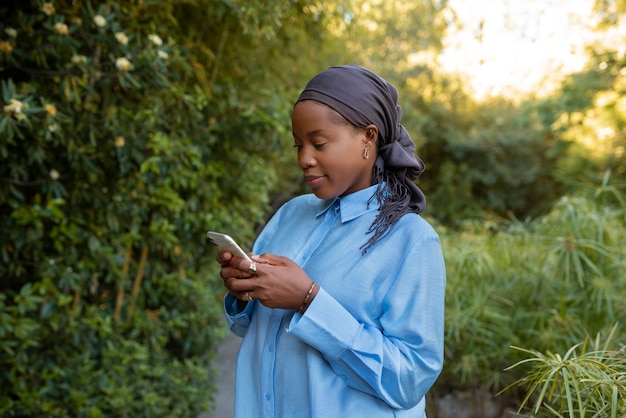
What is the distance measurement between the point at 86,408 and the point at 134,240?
35.4 inches

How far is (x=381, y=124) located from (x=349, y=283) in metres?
0.36

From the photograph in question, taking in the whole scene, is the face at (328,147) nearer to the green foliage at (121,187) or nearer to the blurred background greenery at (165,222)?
the blurred background greenery at (165,222)

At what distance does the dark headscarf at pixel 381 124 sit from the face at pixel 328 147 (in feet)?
0.07

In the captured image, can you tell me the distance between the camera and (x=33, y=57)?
2621mm

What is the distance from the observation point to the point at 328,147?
1.29 meters

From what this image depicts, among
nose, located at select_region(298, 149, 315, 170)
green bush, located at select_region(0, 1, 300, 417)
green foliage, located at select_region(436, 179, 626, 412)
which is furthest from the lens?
green foliage, located at select_region(436, 179, 626, 412)

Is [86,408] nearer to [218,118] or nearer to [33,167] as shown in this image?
[33,167]

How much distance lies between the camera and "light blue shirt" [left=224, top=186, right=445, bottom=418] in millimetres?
1207

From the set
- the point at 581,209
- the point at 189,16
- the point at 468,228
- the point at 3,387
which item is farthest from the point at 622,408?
the point at 468,228

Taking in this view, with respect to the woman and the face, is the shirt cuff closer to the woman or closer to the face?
the woman

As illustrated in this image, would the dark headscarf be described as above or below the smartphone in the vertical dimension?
above

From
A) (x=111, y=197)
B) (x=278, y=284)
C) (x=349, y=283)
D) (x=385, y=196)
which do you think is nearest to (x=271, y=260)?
(x=278, y=284)

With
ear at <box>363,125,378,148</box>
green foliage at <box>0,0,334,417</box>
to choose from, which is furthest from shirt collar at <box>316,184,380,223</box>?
green foliage at <box>0,0,334,417</box>

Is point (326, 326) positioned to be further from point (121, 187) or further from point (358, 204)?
point (121, 187)
